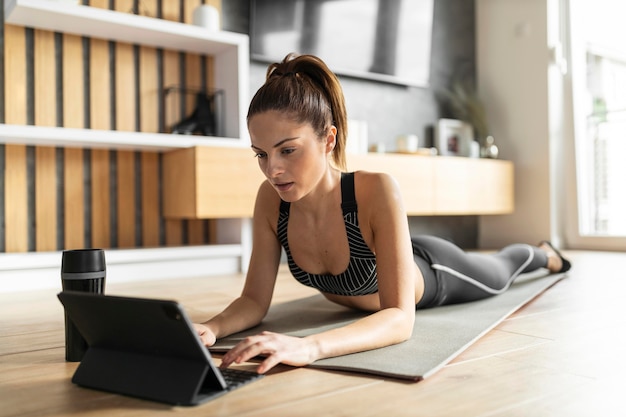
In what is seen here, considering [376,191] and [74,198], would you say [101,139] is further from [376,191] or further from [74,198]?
[376,191]

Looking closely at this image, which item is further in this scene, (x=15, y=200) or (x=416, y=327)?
(x=15, y=200)

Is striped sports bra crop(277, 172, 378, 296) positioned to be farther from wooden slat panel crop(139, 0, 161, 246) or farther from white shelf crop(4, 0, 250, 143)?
wooden slat panel crop(139, 0, 161, 246)

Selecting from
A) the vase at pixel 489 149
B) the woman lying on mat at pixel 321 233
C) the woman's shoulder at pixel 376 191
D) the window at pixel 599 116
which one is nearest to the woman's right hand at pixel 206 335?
the woman lying on mat at pixel 321 233

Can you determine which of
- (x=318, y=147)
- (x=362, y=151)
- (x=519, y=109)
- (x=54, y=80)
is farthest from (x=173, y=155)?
(x=519, y=109)

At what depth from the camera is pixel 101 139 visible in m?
2.73

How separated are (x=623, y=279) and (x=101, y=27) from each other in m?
2.73

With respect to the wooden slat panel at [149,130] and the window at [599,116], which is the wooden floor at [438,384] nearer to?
the wooden slat panel at [149,130]

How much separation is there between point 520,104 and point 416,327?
351 cm

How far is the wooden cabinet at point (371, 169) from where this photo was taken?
2.91 metres

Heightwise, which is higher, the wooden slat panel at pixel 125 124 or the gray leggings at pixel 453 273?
the wooden slat panel at pixel 125 124

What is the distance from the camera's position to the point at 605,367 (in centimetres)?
121

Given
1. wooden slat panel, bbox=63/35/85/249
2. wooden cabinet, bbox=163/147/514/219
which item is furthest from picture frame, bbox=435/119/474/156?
wooden slat panel, bbox=63/35/85/249

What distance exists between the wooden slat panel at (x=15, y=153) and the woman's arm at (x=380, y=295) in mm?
2054

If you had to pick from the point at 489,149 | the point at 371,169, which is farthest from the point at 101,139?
the point at 489,149
